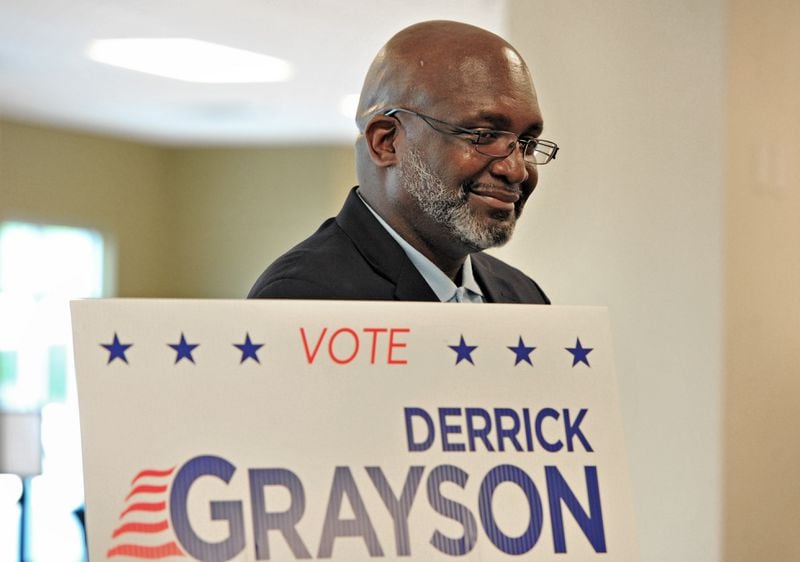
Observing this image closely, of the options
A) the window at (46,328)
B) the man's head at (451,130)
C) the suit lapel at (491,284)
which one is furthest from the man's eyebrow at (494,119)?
the window at (46,328)

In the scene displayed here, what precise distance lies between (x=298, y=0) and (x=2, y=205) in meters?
4.46

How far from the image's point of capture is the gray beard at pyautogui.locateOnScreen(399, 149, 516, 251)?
4.09 feet

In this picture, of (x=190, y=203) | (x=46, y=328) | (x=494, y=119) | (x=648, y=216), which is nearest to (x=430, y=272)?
(x=494, y=119)

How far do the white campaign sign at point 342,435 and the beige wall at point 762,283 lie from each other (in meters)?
2.09

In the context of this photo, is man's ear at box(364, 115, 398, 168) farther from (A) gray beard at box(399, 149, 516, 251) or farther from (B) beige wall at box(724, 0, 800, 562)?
(B) beige wall at box(724, 0, 800, 562)

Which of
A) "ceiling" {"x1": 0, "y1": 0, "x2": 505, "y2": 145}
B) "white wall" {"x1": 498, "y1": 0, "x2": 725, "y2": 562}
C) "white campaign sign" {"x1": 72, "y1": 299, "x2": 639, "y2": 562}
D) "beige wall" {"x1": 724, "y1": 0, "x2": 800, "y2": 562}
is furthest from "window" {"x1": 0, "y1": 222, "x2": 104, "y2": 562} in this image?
"white campaign sign" {"x1": 72, "y1": 299, "x2": 639, "y2": 562}

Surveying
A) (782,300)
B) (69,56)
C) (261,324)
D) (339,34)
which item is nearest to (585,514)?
(261,324)

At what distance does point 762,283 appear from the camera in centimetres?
311

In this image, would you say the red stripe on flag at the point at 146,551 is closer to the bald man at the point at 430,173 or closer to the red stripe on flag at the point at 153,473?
the red stripe on flag at the point at 153,473

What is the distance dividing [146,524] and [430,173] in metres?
0.53

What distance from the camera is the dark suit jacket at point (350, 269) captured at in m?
1.21

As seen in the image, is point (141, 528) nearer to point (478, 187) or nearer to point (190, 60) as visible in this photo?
point (478, 187)

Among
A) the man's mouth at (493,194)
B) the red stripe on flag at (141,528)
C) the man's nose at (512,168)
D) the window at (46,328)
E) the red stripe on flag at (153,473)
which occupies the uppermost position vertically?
the window at (46,328)

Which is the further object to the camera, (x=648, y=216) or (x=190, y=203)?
(x=190, y=203)
